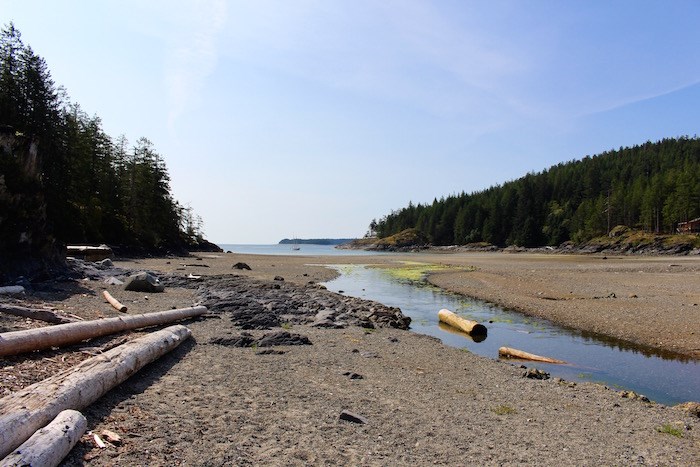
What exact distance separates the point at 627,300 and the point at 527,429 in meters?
19.5

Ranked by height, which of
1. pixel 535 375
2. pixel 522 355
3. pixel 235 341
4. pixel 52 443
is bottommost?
pixel 522 355

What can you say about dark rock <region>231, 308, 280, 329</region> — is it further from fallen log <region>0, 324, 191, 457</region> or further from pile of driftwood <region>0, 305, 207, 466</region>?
fallen log <region>0, 324, 191, 457</region>

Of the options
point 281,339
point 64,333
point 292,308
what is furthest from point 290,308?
point 64,333

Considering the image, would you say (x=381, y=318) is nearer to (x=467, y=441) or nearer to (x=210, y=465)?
(x=467, y=441)

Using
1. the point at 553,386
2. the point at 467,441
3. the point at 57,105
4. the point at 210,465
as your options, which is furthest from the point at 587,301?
the point at 57,105

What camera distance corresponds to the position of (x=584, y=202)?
129 metres

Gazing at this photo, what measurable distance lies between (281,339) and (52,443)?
8.55 m

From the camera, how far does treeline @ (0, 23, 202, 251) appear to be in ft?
140

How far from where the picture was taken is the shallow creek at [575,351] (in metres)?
10.8

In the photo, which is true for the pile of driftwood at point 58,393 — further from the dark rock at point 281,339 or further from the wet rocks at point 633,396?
the wet rocks at point 633,396

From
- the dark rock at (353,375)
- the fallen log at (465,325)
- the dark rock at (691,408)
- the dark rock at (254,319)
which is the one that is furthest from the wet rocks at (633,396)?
the dark rock at (254,319)

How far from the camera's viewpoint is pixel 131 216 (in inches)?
2677

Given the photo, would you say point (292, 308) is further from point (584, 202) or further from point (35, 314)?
point (584, 202)

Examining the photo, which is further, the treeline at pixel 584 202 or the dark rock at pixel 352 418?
the treeline at pixel 584 202
